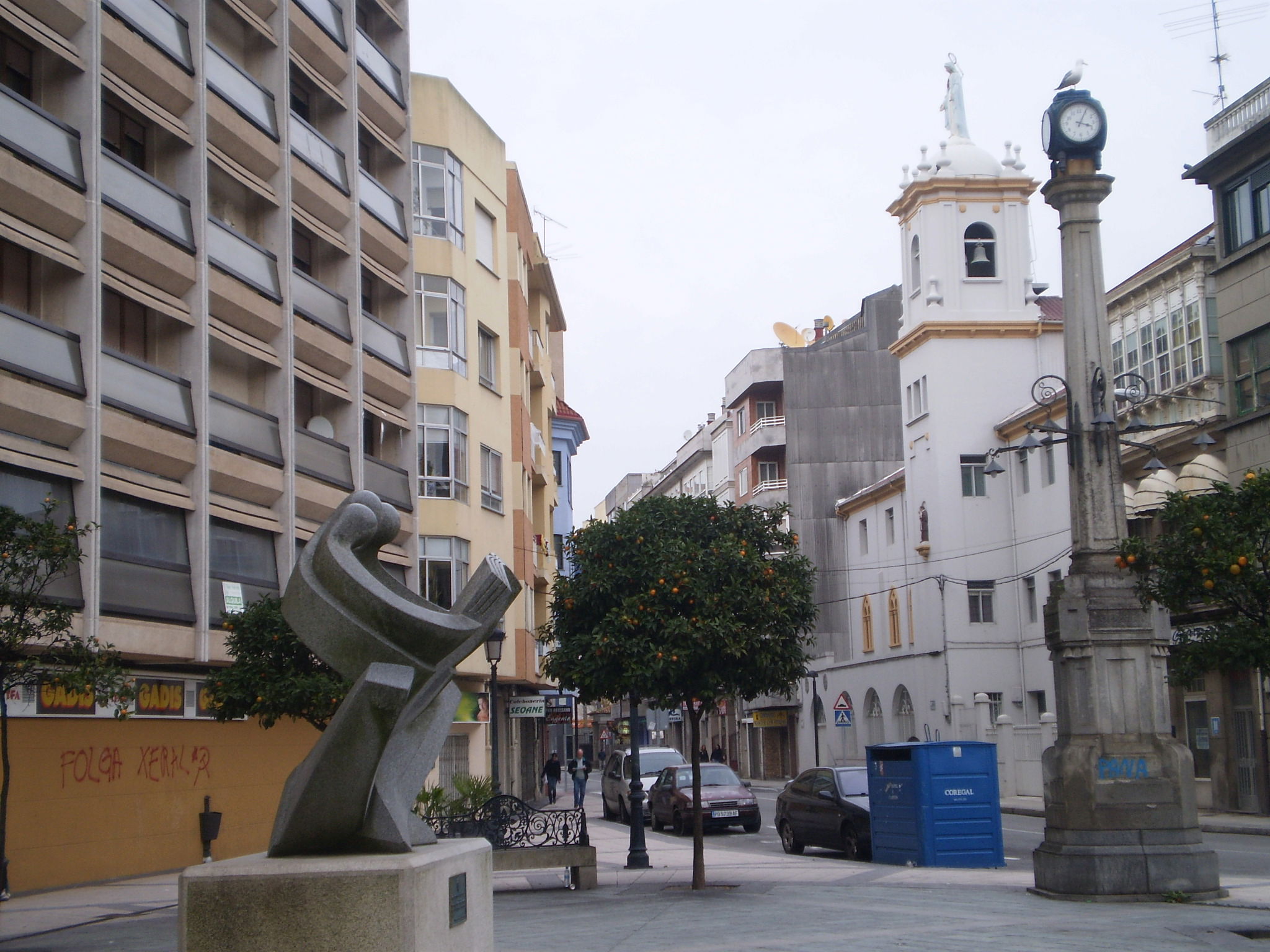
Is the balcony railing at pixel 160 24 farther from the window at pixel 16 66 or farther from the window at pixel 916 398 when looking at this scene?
the window at pixel 916 398

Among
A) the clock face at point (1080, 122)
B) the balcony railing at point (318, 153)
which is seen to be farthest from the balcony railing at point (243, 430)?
the clock face at point (1080, 122)

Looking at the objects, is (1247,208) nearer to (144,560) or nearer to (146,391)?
(146,391)

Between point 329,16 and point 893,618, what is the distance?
35031 millimetres

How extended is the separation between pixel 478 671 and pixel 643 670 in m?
19.4

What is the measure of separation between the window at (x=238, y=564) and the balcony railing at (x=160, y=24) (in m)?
7.88

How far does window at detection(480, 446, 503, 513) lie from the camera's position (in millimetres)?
36500

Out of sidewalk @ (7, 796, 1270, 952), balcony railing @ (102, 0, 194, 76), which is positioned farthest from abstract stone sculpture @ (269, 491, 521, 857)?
balcony railing @ (102, 0, 194, 76)

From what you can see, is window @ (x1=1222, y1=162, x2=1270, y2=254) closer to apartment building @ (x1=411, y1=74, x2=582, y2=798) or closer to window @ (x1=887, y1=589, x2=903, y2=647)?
apartment building @ (x1=411, y1=74, x2=582, y2=798)

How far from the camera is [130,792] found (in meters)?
23.2

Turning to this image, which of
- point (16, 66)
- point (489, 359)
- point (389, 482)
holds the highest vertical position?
point (16, 66)

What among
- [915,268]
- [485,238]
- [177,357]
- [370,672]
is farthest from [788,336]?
[370,672]

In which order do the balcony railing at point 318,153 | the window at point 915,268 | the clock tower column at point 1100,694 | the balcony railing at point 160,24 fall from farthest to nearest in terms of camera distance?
the window at point 915,268 → the balcony railing at point 318,153 → the balcony railing at point 160,24 → the clock tower column at point 1100,694

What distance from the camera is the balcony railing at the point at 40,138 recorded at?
776 inches

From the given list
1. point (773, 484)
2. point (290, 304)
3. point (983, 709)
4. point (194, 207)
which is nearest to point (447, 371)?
point (290, 304)
